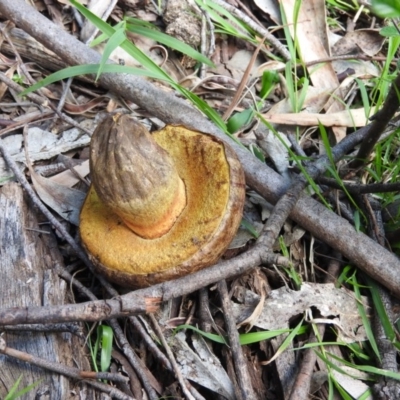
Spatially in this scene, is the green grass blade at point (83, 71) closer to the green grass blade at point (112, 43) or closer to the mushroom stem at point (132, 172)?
the green grass blade at point (112, 43)

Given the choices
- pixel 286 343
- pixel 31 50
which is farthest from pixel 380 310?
pixel 31 50

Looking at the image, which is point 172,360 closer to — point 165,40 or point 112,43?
point 112,43

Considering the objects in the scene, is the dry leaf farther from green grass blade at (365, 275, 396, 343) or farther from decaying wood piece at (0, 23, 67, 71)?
decaying wood piece at (0, 23, 67, 71)

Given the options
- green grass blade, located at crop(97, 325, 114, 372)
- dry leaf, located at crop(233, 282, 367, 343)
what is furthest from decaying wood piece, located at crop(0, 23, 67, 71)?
dry leaf, located at crop(233, 282, 367, 343)

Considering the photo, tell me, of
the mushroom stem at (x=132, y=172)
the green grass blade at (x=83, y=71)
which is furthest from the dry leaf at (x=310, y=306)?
the green grass blade at (x=83, y=71)

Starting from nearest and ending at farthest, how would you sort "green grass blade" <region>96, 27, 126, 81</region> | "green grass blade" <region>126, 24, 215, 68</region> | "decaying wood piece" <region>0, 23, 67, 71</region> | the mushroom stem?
the mushroom stem → "green grass blade" <region>96, 27, 126, 81</region> → "green grass blade" <region>126, 24, 215, 68</region> → "decaying wood piece" <region>0, 23, 67, 71</region>

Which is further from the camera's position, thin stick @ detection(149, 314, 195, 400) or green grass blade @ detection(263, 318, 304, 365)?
green grass blade @ detection(263, 318, 304, 365)
